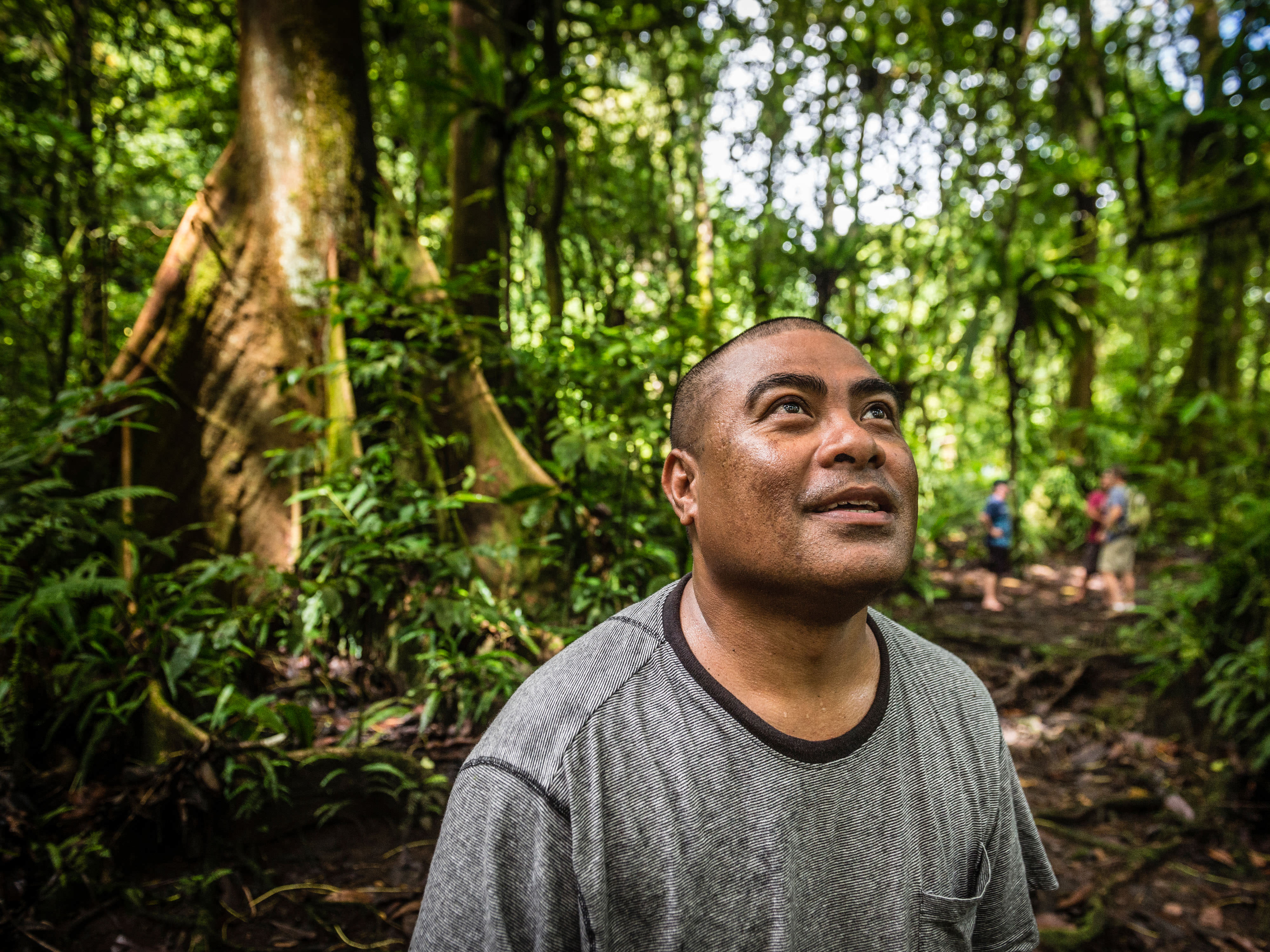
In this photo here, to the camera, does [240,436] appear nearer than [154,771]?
No

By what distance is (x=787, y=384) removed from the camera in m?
1.40

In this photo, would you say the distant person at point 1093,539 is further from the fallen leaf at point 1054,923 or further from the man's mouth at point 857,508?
the man's mouth at point 857,508

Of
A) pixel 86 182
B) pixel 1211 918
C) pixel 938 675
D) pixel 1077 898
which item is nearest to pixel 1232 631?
pixel 1211 918

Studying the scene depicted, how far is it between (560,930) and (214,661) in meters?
2.54

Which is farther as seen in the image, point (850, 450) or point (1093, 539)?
point (1093, 539)

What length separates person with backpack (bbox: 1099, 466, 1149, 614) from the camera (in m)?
7.96

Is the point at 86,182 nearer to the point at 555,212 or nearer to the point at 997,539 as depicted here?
the point at 555,212

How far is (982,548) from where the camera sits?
34.7 ft

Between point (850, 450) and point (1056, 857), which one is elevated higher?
point (850, 450)

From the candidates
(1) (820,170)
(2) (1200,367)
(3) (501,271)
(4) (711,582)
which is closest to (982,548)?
(2) (1200,367)

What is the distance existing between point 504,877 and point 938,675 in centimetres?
98

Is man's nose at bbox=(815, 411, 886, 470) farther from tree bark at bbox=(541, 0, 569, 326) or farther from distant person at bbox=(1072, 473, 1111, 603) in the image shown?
distant person at bbox=(1072, 473, 1111, 603)

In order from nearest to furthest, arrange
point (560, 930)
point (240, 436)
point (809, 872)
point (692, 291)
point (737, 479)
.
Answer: point (560, 930) < point (809, 872) < point (737, 479) < point (240, 436) < point (692, 291)

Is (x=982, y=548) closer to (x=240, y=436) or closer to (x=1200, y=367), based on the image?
(x=1200, y=367)
